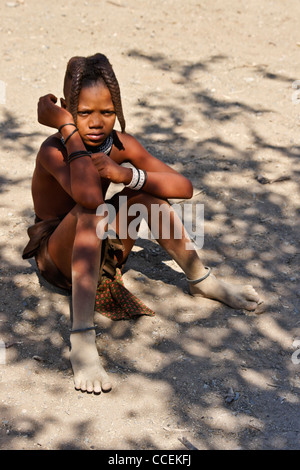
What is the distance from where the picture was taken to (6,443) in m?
2.81

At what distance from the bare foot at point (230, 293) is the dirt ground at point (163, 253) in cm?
6

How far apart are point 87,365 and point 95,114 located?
1194 millimetres

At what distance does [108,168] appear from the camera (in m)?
3.24

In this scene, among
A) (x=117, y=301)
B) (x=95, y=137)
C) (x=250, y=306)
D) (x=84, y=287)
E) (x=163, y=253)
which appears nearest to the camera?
(x=84, y=287)

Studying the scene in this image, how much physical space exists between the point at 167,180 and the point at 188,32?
12.3 feet

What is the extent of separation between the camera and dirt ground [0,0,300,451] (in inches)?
117

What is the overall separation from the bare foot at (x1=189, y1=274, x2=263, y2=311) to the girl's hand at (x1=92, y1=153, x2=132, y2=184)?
794mm

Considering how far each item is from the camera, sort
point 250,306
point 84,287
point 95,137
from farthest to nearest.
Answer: point 250,306
point 95,137
point 84,287

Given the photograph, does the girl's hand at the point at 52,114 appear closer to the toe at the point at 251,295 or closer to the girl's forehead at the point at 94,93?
the girl's forehead at the point at 94,93

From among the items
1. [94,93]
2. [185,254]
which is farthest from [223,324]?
[94,93]

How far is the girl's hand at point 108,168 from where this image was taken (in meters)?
3.23

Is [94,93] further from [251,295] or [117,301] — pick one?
[251,295]

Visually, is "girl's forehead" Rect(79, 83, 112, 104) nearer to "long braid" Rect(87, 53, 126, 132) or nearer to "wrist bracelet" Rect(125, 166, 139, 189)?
"long braid" Rect(87, 53, 126, 132)

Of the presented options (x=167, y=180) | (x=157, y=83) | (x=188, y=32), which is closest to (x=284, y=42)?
(x=188, y=32)
